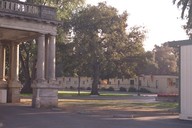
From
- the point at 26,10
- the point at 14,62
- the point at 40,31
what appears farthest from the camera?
the point at 14,62

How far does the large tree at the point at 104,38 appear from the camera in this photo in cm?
5169

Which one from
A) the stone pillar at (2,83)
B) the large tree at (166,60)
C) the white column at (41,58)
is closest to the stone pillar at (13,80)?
the stone pillar at (2,83)

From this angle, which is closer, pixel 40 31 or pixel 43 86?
pixel 43 86

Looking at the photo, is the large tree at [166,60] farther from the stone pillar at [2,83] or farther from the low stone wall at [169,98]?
the stone pillar at [2,83]

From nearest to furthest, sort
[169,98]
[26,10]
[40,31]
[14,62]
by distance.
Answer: [26,10] → [40,31] → [14,62] → [169,98]

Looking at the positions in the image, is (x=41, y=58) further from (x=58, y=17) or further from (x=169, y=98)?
(x=169, y=98)

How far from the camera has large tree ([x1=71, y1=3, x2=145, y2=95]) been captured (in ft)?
170

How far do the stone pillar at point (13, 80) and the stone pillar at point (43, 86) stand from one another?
15.8 ft

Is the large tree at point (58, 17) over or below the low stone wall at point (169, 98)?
over

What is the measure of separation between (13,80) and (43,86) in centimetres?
603

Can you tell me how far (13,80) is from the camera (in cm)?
3272

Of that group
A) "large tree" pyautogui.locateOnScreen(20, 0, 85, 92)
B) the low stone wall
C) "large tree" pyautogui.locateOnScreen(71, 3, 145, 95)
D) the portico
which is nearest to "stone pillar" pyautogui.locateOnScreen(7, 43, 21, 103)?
the portico

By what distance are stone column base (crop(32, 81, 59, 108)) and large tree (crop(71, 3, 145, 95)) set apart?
23583 millimetres

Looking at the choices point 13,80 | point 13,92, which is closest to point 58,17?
point 13,80
